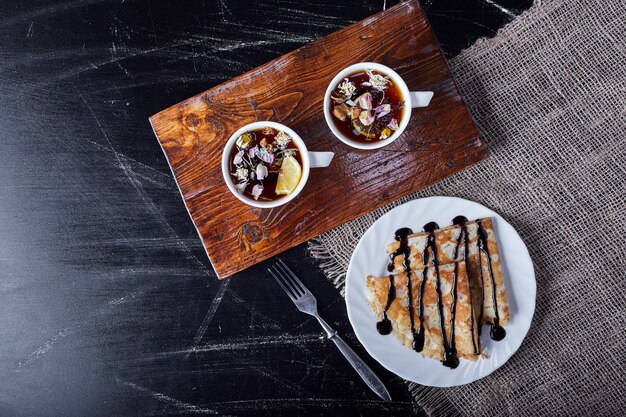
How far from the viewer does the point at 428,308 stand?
2.20 meters

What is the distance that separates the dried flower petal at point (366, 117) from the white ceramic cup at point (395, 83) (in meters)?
0.08

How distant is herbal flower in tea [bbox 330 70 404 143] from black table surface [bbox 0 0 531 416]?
0.51 meters

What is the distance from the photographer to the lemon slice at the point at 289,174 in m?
2.06

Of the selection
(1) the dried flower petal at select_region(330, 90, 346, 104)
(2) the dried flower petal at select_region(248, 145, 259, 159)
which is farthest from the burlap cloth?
(2) the dried flower petal at select_region(248, 145, 259, 159)

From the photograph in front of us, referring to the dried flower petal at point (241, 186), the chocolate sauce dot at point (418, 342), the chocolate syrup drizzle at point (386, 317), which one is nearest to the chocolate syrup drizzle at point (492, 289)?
the chocolate sauce dot at point (418, 342)

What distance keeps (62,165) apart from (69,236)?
34cm

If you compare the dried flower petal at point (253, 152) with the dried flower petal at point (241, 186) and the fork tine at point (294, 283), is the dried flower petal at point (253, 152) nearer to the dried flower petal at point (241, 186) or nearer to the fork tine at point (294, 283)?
the dried flower petal at point (241, 186)

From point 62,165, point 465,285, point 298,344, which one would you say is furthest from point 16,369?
point 465,285

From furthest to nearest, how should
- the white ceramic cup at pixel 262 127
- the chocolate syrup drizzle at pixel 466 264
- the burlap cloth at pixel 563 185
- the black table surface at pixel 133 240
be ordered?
the black table surface at pixel 133 240 → the burlap cloth at pixel 563 185 → the chocolate syrup drizzle at pixel 466 264 → the white ceramic cup at pixel 262 127

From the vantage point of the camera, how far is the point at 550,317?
2.30 m

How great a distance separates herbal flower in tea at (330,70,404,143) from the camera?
205 cm

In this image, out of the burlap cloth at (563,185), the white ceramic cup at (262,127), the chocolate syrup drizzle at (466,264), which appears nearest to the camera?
the white ceramic cup at (262,127)

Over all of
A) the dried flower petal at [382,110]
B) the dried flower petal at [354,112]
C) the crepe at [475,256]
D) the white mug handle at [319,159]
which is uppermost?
the dried flower petal at [354,112]

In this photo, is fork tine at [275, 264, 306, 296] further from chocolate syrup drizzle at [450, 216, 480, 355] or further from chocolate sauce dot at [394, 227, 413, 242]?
chocolate syrup drizzle at [450, 216, 480, 355]
